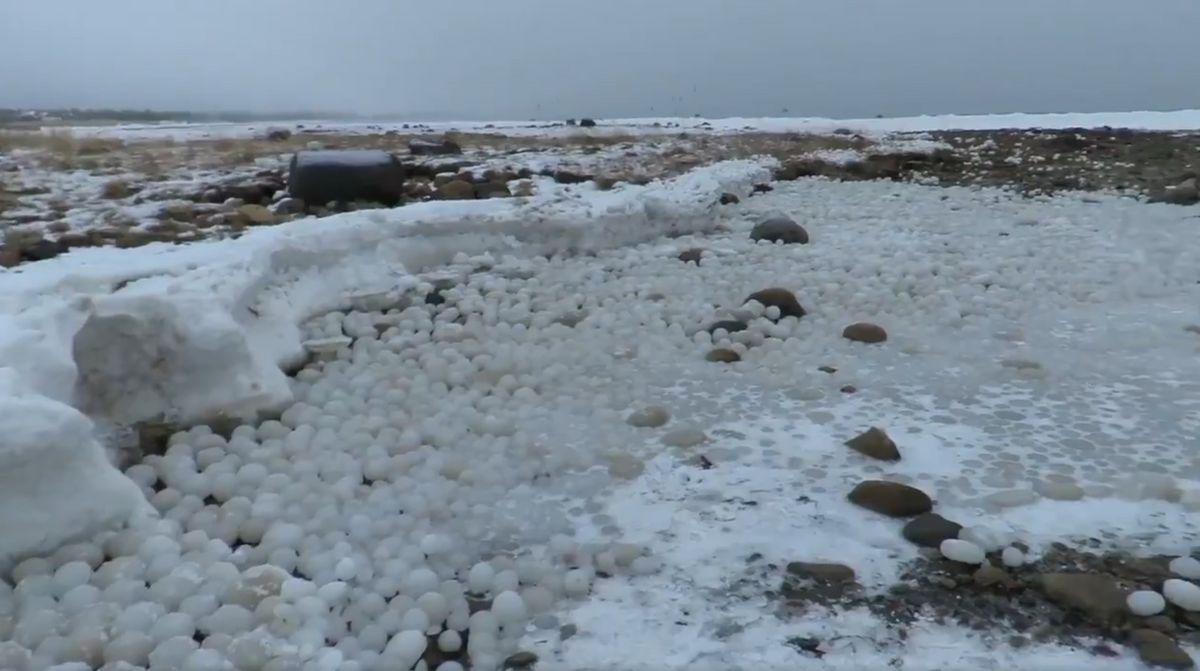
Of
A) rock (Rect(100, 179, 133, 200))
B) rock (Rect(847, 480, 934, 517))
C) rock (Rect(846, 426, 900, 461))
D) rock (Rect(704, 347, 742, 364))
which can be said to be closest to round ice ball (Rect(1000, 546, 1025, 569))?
rock (Rect(847, 480, 934, 517))

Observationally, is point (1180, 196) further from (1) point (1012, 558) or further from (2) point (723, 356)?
(1) point (1012, 558)

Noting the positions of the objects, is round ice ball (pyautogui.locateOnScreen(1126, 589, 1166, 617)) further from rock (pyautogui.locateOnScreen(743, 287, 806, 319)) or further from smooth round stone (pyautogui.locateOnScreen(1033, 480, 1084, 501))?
rock (pyautogui.locateOnScreen(743, 287, 806, 319))

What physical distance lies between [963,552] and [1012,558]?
0.14 meters

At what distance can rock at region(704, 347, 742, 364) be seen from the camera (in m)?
4.24

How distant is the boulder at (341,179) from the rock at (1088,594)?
6.31m

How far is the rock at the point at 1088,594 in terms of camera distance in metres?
2.28

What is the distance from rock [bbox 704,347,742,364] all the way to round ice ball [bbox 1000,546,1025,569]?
6.03 ft

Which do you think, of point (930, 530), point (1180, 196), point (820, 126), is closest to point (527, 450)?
point (930, 530)

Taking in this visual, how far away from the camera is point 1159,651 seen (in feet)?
6.91

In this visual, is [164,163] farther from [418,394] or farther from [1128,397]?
[1128,397]

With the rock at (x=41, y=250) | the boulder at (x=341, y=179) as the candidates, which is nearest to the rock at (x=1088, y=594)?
the rock at (x=41, y=250)

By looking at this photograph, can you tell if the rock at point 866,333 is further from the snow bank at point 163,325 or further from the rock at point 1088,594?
the snow bank at point 163,325

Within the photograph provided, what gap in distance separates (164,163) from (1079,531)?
11189mm

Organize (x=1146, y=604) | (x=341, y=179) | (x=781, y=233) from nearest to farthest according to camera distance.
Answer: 1. (x=1146, y=604)
2. (x=781, y=233)
3. (x=341, y=179)
